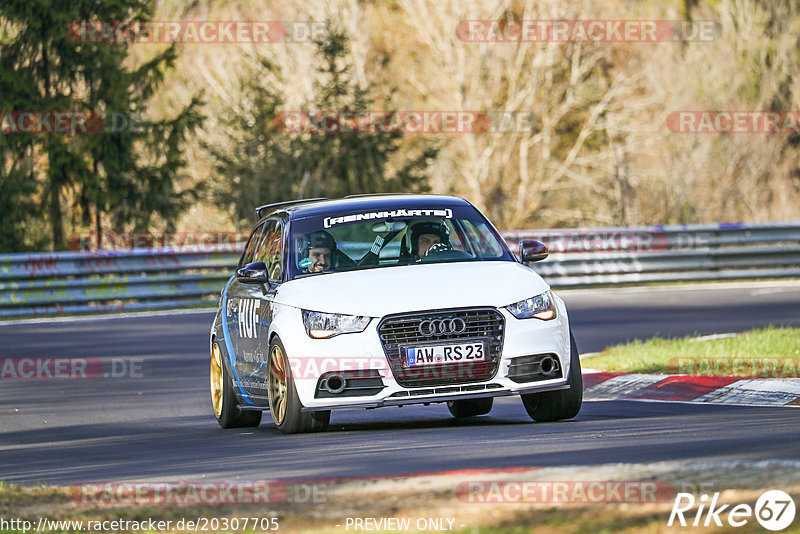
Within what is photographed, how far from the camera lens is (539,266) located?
26.9 metres

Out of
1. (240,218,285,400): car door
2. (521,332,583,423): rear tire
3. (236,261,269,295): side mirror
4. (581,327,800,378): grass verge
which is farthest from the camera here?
(581,327,800,378): grass verge

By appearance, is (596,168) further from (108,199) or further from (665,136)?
(108,199)

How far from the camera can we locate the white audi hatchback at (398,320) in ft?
32.0

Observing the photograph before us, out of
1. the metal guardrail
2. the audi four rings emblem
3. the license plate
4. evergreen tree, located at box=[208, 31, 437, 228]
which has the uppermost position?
the audi four rings emblem

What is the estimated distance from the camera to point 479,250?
36.3 feet

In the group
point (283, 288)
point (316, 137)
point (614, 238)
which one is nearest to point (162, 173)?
point (316, 137)

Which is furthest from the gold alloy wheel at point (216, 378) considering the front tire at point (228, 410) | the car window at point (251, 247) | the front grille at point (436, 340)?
the front grille at point (436, 340)

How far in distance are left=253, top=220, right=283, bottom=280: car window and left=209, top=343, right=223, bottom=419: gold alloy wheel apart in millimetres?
858

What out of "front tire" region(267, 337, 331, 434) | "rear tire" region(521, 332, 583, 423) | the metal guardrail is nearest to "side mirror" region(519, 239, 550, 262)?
"rear tire" region(521, 332, 583, 423)

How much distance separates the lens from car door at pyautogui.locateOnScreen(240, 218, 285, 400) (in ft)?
35.2

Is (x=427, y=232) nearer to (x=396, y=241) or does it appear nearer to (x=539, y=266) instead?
(x=396, y=241)

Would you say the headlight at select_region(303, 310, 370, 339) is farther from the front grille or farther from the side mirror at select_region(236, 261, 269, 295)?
the side mirror at select_region(236, 261, 269, 295)

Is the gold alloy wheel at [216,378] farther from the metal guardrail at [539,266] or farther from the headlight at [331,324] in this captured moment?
the metal guardrail at [539,266]

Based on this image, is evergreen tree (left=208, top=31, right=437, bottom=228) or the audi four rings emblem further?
evergreen tree (left=208, top=31, right=437, bottom=228)
